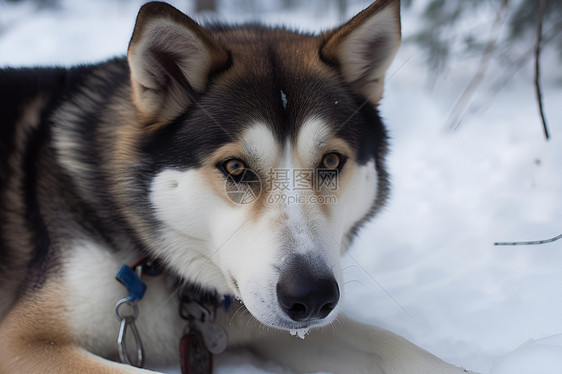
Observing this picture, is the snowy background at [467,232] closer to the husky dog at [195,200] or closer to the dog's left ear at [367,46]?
the husky dog at [195,200]

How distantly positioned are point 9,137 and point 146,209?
0.73m

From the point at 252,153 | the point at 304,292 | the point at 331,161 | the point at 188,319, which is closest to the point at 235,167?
the point at 252,153

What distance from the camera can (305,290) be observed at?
1.37 m

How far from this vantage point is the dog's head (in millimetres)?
1472

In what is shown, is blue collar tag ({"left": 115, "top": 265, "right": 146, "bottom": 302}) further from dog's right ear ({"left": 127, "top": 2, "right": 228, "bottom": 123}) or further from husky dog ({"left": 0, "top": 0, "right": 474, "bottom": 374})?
dog's right ear ({"left": 127, "top": 2, "right": 228, "bottom": 123})

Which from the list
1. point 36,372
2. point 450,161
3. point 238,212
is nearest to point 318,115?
point 238,212

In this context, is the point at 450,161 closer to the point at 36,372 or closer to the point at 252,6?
the point at 36,372

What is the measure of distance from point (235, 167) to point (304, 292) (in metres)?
0.50

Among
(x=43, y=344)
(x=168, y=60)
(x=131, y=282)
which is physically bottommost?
(x=43, y=344)

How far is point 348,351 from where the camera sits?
1.94 metres

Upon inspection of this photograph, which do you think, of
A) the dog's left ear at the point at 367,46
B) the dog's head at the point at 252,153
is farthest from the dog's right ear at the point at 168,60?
the dog's left ear at the point at 367,46

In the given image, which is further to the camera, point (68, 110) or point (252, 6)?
point (252, 6)

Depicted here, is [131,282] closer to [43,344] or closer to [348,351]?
[43,344]

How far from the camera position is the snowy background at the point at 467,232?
77.8 inches
